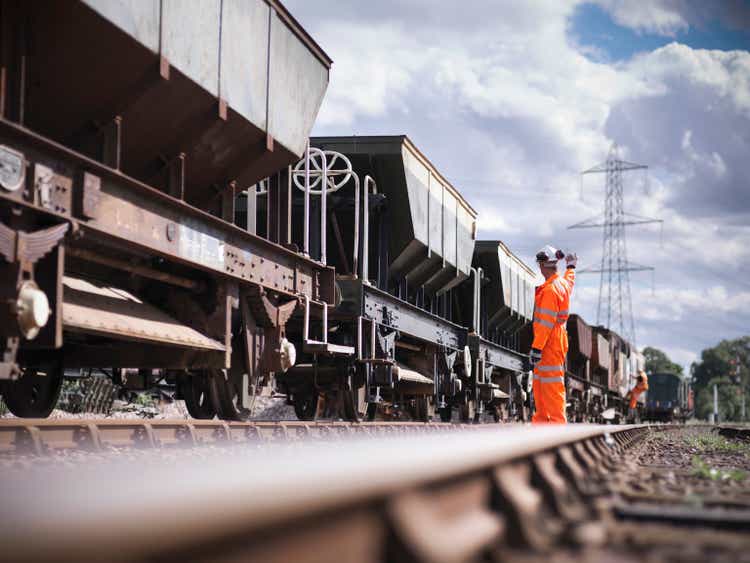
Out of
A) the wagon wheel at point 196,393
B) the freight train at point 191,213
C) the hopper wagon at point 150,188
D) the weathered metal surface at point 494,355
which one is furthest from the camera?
the weathered metal surface at point 494,355

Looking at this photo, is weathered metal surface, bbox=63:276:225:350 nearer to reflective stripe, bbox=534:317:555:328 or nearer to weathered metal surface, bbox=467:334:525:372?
reflective stripe, bbox=534:317:555:328

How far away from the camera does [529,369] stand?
2323cm

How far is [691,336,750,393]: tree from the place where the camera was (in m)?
154

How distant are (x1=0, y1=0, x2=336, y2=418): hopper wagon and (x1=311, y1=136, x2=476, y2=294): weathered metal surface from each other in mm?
2414

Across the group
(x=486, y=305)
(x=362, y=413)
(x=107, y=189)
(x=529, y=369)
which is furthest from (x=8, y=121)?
(x=529, y=369)

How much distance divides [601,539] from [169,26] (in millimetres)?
5034

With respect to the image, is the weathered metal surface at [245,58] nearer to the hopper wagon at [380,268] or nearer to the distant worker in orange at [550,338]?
the hopper wagon at [380,268]

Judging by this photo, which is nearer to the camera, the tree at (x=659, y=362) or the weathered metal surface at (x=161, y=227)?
the weathered metal surface at (x=161, y=227)

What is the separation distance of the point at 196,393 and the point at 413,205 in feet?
15.1

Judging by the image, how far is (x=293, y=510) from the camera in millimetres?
1194

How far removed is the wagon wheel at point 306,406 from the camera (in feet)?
39.2

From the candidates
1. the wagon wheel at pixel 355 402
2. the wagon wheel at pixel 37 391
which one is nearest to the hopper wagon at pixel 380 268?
the wagon wheel at pixel 355 402

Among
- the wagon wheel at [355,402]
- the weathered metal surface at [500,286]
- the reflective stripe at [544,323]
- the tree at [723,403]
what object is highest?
the weathered metal surface at [500,286]

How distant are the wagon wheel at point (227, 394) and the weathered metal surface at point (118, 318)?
0.74m
